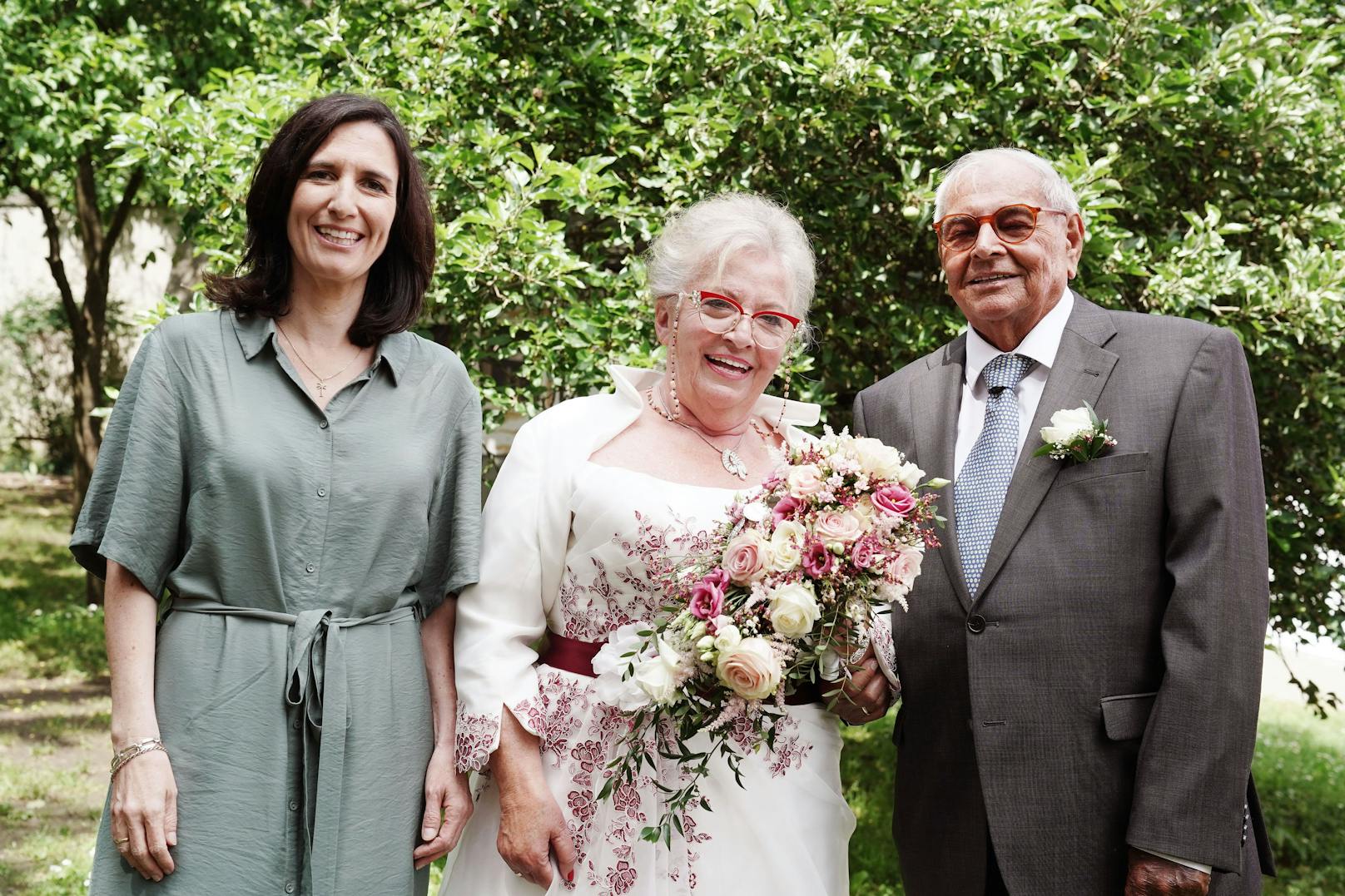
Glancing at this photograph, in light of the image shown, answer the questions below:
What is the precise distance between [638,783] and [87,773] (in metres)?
6.35

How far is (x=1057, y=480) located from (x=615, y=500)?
3.58ft

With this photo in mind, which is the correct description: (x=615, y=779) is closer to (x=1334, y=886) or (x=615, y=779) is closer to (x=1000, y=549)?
(x=1000, y=549)

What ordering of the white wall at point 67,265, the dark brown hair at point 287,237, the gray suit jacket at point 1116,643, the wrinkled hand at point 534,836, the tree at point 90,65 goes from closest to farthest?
the gray suit jacket at point 1116,643, the dark brown hair at point 287,237, the wrinkled hand at point 534,836, the tree at point 90,65, the white wall at point 67,265

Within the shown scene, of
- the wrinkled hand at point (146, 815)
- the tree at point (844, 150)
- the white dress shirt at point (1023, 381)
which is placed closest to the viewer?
the wrinkled hand at point (146, 815)

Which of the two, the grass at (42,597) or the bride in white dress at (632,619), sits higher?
the bride in white dress at (632,619)

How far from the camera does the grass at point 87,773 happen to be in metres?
6.25

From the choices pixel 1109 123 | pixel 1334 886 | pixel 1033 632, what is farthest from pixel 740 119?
pixel 1334 886

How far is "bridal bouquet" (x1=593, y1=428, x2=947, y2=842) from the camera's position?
8.57 feet

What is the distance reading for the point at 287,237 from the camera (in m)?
2.80

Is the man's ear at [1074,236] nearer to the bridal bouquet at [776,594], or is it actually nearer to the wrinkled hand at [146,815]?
the bridal bouquet at [776,594]

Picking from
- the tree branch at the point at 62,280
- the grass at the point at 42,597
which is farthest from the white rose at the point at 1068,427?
the tree branch at the point at 62,280

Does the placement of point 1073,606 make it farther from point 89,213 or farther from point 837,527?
point 89,213

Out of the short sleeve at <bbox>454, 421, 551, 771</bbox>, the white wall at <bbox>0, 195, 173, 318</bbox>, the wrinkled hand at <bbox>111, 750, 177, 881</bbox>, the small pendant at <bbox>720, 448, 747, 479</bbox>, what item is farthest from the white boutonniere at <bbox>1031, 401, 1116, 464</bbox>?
the white wall at <bbox>0, 195, 173, 318</bbox>

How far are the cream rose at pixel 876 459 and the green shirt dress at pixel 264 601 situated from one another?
1.03 metres
